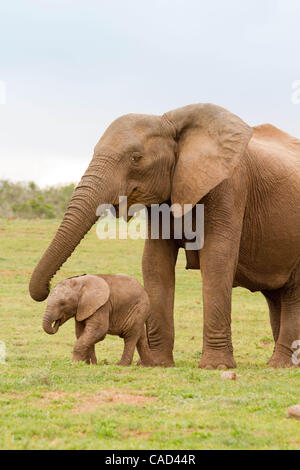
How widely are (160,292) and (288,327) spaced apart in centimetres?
217

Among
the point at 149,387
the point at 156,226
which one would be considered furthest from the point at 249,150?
the point at 149,387

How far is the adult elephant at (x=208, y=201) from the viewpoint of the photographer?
920cm

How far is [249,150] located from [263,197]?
0.62 meters

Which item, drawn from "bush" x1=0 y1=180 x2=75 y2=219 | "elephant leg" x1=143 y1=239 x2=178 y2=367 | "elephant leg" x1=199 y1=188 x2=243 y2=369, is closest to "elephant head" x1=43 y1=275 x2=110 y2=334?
"elephant leg" x1=143 y1=239 x2=178 y2=367

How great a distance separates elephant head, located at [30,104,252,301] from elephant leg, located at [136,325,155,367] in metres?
1.53

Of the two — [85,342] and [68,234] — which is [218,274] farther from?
[68,234]

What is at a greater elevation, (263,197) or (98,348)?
(263,197)

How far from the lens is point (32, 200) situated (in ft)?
158

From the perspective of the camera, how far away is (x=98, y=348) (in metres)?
13.2

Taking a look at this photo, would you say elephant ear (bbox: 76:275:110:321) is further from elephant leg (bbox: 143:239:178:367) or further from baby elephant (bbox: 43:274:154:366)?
elephant leg (bbox: 143:239:178:367)

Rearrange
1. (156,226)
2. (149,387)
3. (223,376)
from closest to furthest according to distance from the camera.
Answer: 1. (149,387)
2. (223,376)
3. (156,226)

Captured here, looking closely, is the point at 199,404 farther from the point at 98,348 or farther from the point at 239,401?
the point at 98,348

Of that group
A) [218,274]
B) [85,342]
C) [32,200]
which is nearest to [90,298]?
[85,342]

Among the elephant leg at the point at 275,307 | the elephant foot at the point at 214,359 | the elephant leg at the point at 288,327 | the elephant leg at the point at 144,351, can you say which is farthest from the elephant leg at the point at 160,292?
the elephant leg at the point at 275,307
